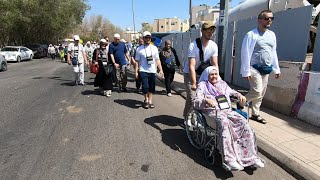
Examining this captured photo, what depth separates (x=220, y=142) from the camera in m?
3.90

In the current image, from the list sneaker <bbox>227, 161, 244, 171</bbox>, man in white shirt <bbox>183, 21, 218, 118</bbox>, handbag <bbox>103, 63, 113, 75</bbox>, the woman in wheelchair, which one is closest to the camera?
sneaker <bbox>227, 161, 244, 171</bbox>

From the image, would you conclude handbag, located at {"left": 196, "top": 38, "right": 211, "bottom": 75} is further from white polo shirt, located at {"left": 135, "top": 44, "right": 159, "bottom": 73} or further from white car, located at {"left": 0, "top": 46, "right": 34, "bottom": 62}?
white car, located at {"left": 0, "top": 46, "right": 34, "bottom": 62}

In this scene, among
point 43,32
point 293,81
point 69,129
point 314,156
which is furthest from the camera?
point 43,32

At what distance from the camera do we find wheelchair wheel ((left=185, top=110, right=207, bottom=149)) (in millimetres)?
4407

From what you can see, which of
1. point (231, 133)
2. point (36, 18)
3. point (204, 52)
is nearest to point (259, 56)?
point (204, 52)

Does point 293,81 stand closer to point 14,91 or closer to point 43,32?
point 14,91

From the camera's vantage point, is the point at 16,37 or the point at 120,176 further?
the point at 16,37

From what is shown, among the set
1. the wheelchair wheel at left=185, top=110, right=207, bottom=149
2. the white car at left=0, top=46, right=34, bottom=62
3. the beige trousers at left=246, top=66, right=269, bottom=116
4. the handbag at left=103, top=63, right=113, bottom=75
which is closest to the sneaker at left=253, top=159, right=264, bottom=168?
the wheelchair wheel at left=185, top=110, right=207, bottom=149

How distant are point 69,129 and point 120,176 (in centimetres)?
228

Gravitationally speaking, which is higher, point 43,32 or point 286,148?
point 43,32

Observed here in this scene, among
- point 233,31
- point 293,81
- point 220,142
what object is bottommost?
point 220,142

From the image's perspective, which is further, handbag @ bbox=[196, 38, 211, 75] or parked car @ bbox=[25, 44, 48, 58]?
parked car @ bbox=[25, 44, 48, 58]

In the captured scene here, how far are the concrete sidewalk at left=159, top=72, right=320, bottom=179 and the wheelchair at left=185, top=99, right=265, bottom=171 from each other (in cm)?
48

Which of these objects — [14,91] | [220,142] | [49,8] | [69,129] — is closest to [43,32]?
[49,8]
